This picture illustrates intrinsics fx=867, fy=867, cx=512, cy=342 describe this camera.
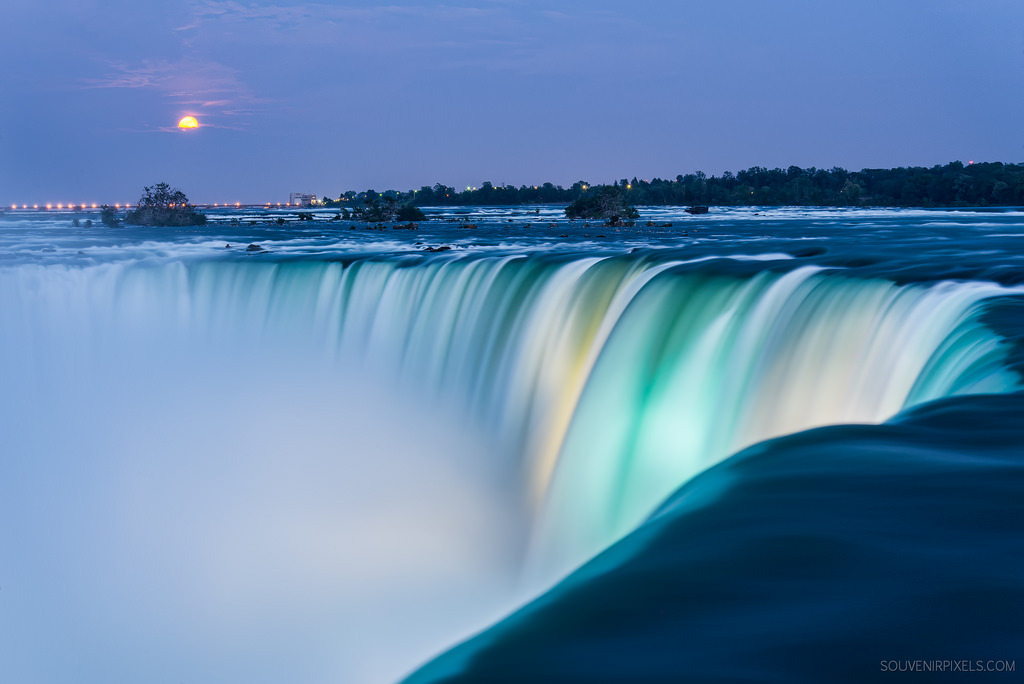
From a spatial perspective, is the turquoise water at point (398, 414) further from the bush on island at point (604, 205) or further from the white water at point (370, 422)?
the bush on island at point (604, 205)

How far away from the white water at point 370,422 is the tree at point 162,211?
37863mm

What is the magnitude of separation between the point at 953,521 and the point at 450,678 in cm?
241

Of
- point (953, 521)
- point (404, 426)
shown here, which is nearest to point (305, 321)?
point (404, 426)

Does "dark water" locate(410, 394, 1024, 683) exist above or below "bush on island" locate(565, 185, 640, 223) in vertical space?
below

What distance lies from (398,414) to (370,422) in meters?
0.73

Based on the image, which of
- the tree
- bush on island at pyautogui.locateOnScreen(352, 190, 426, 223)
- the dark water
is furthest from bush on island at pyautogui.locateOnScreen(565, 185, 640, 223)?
the dark water

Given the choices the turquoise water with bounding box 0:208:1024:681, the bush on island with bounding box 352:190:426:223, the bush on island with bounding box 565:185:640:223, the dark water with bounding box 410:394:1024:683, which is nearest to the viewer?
the dark water with bounding box 410:394:1024:683

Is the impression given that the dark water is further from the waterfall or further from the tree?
the tree

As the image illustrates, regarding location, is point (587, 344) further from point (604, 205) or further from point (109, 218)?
point (109, 218)

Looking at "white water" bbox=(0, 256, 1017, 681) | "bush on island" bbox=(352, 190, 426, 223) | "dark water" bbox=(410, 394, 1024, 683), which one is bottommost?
"white water" bbox=(0, 256, 1017, 681)

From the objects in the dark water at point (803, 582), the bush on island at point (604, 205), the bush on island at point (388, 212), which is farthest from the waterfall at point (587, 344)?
the bush on island at point (388, 212)

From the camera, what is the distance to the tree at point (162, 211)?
57875mm

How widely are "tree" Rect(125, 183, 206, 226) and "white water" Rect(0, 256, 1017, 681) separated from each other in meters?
37.9

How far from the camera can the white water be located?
9.40 meters
